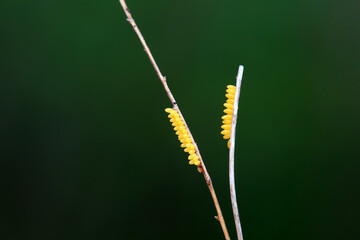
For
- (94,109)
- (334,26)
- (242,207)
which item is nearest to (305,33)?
(334,26)

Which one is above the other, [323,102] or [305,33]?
[305,33]

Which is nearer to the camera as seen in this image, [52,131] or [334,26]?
[334,26]

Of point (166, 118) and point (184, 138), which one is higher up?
point (166, 118)

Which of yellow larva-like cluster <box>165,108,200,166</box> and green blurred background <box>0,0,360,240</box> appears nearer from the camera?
yellow larva-like cluster <box>165,108,200,166</box>

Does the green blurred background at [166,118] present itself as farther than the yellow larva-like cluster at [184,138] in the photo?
Yes

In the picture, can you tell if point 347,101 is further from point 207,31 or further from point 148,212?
point 148,212

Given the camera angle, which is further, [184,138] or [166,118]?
[166,118]

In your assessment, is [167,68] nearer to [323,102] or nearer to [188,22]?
[188,22]

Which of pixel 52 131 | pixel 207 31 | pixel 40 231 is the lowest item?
pixel 40 231
